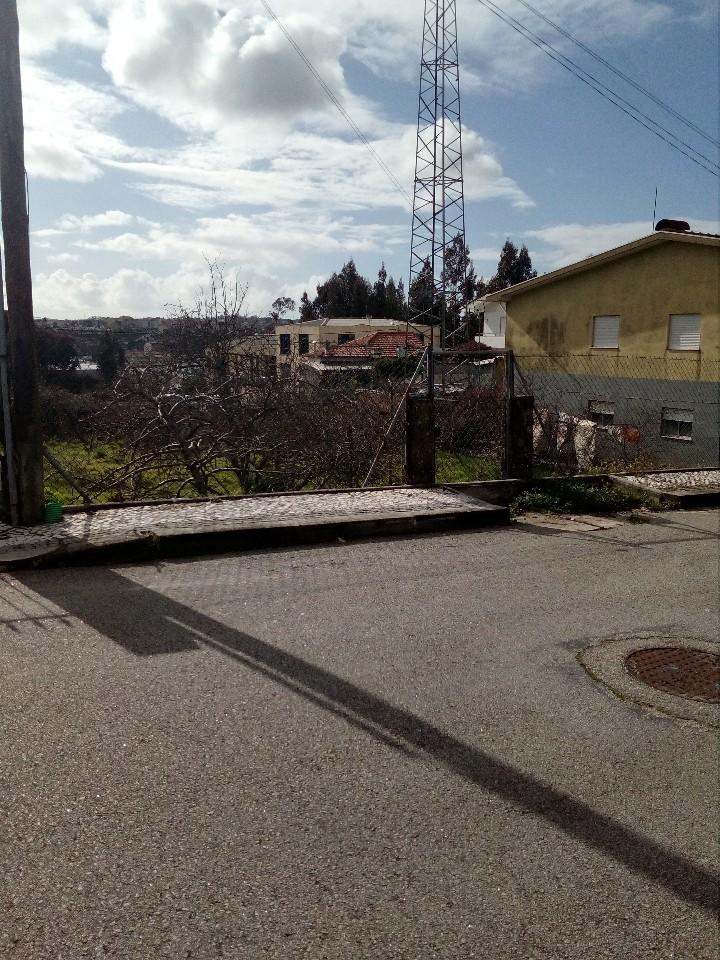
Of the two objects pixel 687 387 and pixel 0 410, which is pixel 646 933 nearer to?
pixel 0 410

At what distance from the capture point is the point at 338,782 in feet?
11.6

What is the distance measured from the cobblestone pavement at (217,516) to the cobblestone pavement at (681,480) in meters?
3.41

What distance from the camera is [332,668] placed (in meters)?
4.82

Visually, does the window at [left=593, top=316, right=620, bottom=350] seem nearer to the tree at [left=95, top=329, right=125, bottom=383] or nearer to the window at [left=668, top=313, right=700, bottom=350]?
the window at [left=668, top=313, right=700, bottom=350]

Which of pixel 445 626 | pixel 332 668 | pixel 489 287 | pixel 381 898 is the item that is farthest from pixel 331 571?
pixel 489 287

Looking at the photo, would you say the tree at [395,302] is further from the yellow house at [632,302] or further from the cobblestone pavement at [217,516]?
the cobblestone pavement at [217,516]

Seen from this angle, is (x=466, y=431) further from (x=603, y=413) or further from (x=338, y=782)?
(x=603, y=413)

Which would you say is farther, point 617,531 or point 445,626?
point 617,531

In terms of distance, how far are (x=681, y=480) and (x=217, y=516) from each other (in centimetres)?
740

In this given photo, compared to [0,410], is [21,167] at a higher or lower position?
higher

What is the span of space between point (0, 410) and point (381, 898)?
6.15 meters

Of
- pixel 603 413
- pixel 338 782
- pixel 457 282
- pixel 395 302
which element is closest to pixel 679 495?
pixel 338 782

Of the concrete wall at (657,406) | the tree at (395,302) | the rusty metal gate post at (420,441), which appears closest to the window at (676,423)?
the concrete wall at (657,406)

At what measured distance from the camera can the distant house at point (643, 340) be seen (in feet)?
69.1
